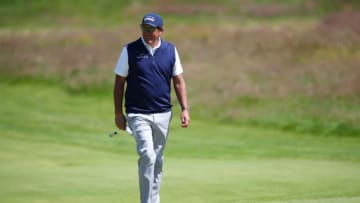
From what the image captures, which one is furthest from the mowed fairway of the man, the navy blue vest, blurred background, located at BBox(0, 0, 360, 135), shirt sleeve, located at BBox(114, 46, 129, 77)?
shirt sleeve, located at BBox(114, 46, 129, 77)

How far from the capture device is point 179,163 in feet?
47.3

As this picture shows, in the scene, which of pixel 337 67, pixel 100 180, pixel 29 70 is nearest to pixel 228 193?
pixel 100 180

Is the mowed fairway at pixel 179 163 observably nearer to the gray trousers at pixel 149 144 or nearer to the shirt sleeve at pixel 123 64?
the gray trousers at pixel 149 144

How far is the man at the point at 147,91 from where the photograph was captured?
9.09 meters

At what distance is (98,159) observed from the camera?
598 inches

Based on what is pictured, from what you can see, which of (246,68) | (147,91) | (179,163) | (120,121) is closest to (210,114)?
(246,68)

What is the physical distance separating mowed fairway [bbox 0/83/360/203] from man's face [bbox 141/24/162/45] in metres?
2.19

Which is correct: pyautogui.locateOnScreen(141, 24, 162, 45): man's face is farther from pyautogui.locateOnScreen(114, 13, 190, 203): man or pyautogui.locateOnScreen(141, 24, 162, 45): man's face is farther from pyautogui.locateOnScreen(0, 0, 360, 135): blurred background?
pyautogui.locateOnScreen(0, 0, 360, 135): blurred background

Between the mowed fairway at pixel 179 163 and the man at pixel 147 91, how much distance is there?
1.39 metres

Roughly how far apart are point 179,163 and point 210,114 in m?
9.46

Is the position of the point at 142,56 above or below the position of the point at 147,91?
above

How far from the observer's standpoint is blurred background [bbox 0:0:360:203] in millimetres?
11891

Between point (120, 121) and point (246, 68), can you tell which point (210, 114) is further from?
point (120, 121)

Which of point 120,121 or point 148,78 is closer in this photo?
point 148,78
